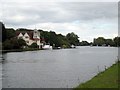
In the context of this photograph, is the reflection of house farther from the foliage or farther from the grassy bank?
the grassy bank

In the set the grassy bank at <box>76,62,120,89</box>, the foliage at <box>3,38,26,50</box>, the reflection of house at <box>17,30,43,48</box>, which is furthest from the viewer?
the reflection of house at <box>17,30,43,48</box>

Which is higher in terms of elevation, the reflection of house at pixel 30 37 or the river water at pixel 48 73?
the reflection of house at pixel 30 37

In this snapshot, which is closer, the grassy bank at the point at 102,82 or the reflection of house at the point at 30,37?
the grassy bank at the point at 102,82

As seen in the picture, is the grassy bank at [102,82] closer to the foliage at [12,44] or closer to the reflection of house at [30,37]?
the foliage at [12,44]

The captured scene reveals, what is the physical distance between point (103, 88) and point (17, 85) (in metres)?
8.01

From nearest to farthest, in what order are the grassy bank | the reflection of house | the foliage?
the grassy bank < the foliage < the reflection of house

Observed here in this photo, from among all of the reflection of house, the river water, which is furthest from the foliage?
the river water

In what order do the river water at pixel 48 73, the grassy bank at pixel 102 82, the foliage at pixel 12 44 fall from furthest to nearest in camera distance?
1. the foliage at pixel 12 44
2. the river water at pixel 48 73
3. the grassy bank at pixel 102 82

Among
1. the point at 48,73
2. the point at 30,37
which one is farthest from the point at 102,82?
the point at 30,37

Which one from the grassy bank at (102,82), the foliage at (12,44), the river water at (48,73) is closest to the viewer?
the grassy bank at (102,82)

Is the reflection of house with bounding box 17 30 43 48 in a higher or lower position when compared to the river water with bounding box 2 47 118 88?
higher

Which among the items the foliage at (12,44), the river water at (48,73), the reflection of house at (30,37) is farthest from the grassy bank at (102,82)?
the reflection of house at (30,37)

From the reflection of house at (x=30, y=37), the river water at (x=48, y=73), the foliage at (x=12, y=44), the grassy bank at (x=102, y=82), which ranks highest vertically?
the reflection of house at (x=30, y=37)

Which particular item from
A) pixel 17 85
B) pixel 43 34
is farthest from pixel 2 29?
pixel 17 85
